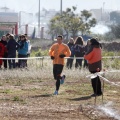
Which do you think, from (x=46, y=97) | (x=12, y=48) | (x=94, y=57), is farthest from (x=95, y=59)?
(x=12, y=48)

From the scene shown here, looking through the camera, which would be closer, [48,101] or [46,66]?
[48,101]

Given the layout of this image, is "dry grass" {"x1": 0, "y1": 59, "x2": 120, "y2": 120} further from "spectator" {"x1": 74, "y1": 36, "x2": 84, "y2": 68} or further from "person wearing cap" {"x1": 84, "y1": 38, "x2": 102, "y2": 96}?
"spectator" {"x1": 74, "y1": 36, "x2": 84, "y2": 68}

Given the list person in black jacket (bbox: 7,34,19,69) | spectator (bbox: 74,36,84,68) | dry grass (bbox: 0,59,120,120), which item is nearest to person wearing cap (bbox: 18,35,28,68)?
person in black jacket (bbox: 7,34,19,69)

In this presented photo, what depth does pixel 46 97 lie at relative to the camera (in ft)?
51.8

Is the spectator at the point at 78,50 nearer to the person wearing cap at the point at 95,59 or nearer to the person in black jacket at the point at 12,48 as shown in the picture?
the person in black jacket at the point at 12,48

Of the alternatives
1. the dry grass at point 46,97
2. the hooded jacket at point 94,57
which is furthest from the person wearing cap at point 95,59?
the dry grass at point 46,97

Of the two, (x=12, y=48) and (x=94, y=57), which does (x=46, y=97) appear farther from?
(x=12, y=48)

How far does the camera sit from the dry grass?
12625 mm

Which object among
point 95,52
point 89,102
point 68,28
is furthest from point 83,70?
point 68,28

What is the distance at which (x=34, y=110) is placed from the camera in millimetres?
13211

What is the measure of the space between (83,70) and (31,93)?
18.4 feet

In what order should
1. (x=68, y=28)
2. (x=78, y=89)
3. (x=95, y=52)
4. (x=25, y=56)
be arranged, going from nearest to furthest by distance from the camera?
(x=95, y=52)
(x=78, y=89)
(x=25, y=56)
(x=68, y=28)

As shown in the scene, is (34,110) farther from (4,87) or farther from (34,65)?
(34,65)

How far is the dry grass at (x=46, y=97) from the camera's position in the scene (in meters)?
12.6
